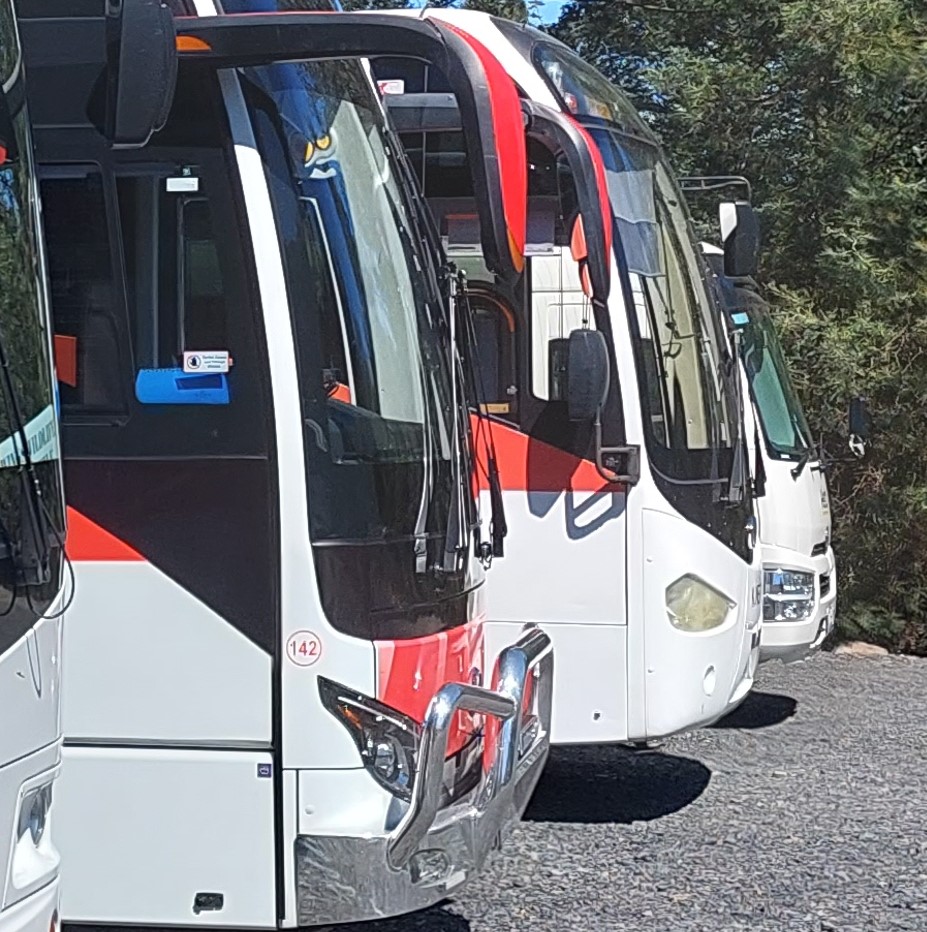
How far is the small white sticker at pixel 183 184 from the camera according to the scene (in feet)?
14.8

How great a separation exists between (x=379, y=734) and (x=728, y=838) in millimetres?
3184

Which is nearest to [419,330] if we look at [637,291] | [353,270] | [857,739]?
[353,270]

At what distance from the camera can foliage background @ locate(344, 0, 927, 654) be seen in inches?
527

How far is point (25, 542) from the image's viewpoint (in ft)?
10.5

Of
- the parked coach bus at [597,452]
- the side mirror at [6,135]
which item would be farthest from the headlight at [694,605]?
the side mirror at [6,135]

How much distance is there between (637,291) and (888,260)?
278 inches

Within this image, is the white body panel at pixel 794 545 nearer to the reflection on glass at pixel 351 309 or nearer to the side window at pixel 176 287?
the reflection on glass at pixel 351 309

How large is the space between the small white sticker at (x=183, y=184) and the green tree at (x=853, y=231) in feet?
31.1

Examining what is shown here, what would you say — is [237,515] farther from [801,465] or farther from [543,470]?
[801,465]

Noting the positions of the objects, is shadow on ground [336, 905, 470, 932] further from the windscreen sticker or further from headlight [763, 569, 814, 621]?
headlight [763, 569, 814, 621]

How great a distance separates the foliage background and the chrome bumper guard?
9.12 m

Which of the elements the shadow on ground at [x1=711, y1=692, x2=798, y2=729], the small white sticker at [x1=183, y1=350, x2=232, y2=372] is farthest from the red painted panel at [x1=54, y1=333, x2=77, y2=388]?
the shadow on ground at [x1=711, y1=692, x2=798, y2=729]

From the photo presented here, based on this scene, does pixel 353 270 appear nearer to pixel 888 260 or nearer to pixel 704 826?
pixel 704 826

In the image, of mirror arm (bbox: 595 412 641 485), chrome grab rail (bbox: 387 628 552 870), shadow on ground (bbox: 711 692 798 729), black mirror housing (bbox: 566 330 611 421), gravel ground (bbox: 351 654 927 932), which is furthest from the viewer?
shadow on ground (bbox: 711 692 798 729)
